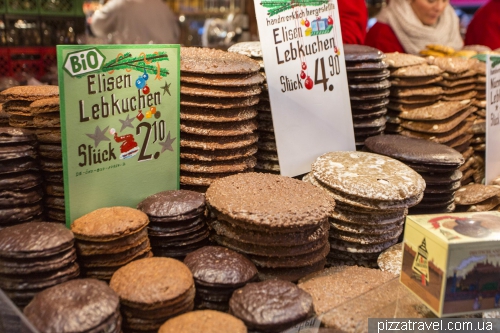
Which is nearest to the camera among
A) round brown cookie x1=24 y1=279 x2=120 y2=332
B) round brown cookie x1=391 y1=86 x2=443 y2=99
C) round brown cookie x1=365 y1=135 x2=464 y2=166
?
round brown cookie x1=24 y1=279 x2=120 y2=332

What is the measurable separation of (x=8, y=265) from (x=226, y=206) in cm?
74

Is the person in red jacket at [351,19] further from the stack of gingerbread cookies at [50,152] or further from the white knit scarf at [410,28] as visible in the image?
the stack of gingerbread cookies at [50,152]

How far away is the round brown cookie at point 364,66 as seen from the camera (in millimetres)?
2602

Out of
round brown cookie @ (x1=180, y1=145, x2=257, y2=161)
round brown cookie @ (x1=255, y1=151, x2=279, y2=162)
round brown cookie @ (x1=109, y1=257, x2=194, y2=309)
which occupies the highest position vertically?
round brown cookie @ (x1=180, y1=145, x2=257, y2=161)

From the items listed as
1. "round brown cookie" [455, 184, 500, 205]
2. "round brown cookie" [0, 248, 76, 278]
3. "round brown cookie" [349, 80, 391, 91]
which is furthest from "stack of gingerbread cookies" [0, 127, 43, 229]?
"round brown cookie" [455, 184, 500, 205]

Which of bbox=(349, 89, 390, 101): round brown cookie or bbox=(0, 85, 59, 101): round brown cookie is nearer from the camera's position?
bbox=(0, 85, 59, 101): round brown cookie

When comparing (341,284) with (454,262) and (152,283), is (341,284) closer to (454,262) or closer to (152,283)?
(454,262)

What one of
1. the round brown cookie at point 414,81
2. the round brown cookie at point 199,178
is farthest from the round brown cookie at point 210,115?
the round brown cookie at point 414,81

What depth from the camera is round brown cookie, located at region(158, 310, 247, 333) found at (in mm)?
1382

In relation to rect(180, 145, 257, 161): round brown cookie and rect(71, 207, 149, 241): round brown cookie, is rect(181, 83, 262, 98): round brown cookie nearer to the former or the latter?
rect(180, 145, 257, 161): round brown cookie

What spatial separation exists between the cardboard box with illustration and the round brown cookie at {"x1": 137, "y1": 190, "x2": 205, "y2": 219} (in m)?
0.80

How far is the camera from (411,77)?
2.90 metres

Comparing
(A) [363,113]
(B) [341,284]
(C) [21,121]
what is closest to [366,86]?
(A) [363,113]

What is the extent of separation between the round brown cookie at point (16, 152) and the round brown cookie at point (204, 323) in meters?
0.84
